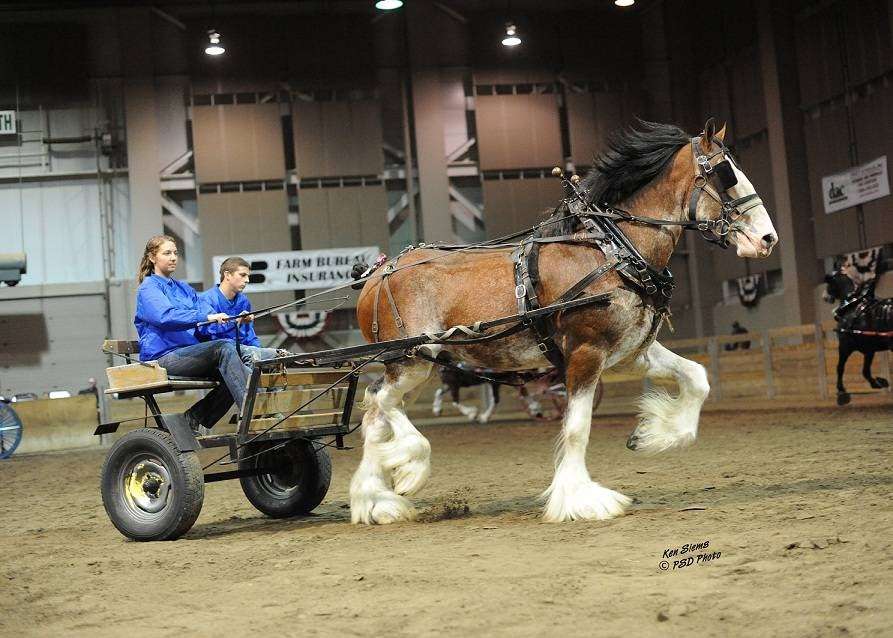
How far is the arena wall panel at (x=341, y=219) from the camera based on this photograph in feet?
70.9

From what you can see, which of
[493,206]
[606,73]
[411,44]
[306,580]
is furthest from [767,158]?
[306,580]

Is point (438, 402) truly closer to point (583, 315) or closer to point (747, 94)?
point (747, 94)

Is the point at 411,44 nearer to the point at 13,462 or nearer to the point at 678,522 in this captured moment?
the point at 13,462

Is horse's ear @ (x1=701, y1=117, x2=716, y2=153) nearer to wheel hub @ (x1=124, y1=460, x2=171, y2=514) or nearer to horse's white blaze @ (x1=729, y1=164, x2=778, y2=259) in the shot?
horse's white blaze @ (x1=729, y1=164, x2=778, y2=259)

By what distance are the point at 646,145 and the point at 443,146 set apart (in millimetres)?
16552

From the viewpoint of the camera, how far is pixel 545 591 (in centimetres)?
395

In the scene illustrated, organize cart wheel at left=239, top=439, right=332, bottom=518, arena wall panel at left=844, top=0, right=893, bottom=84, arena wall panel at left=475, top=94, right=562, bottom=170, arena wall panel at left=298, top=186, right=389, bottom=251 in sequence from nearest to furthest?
cart wheel at left=239, top=439, right=332, bottom=518, arena wall panel at left=844, top=0, right=893, bottom=84, arena wall panel at left=298, top=186, right=389, bottom=251, arena wall panel at left=475, top=94, right=562, bottom=170

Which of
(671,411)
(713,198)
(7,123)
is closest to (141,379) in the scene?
(671,411)

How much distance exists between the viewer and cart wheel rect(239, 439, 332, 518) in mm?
6840

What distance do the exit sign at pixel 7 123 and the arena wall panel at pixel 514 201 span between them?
1055 cm

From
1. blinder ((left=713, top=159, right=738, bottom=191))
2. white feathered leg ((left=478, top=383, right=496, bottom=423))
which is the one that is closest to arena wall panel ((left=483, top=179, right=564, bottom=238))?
white feathered leg ((left=478, top=383, right=496, bottom=423))

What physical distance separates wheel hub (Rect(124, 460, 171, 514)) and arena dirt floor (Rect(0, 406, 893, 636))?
0.27 m

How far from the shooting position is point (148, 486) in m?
6.19

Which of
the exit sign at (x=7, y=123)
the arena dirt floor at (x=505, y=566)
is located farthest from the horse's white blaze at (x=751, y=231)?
the exit sign at (x=7, y=123)
